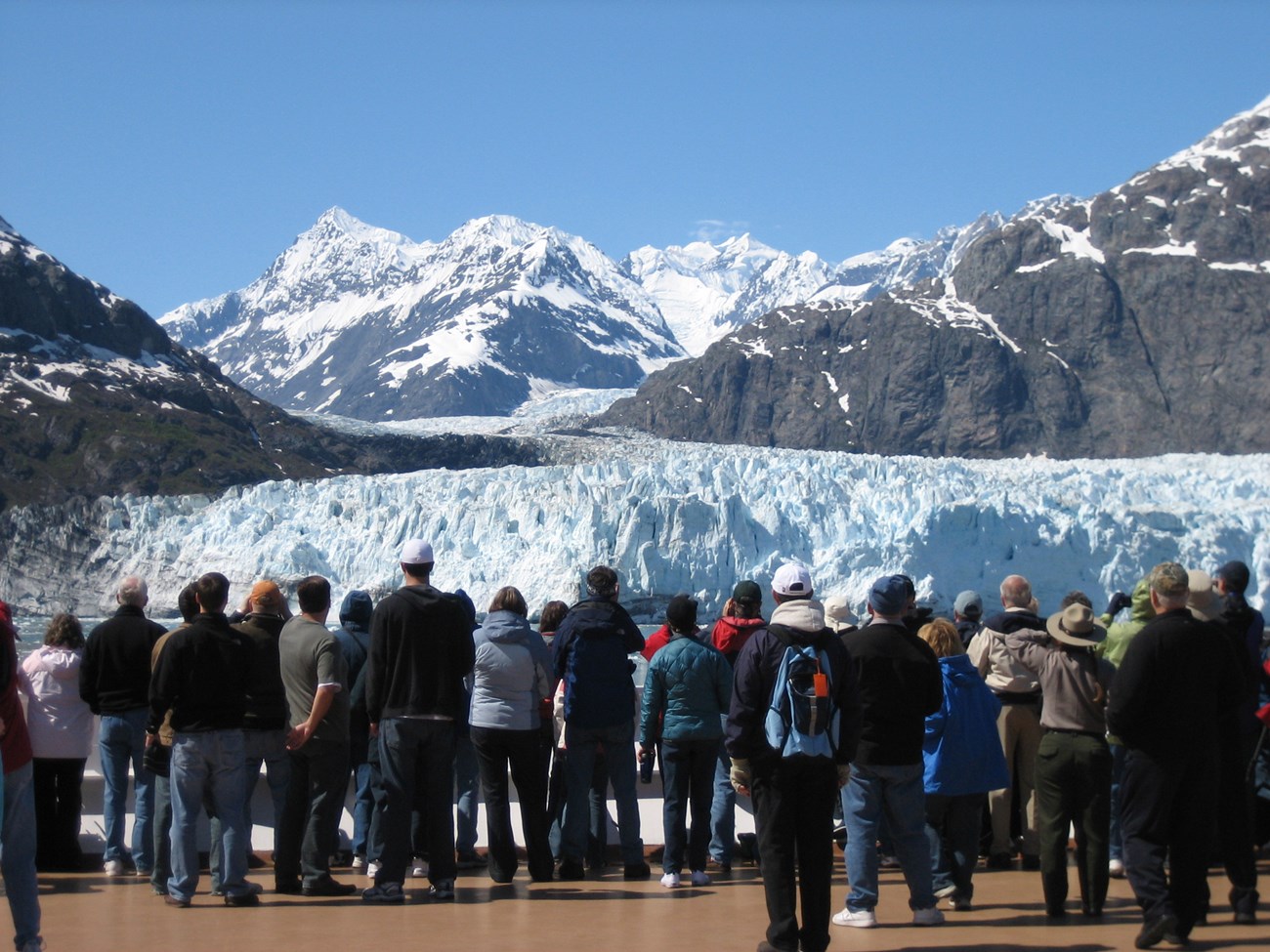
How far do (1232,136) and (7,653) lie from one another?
158 meters

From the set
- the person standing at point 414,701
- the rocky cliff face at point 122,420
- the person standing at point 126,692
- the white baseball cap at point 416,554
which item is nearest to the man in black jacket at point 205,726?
the person standing at point 414,701

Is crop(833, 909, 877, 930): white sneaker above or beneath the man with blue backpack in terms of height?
beneath

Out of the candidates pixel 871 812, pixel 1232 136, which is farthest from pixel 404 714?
pixel 1232 136

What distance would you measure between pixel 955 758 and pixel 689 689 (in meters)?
1.30

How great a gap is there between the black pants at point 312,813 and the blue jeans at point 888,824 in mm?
2425

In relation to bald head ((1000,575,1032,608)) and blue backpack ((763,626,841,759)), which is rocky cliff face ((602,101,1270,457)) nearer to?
bald head ((1000,575,1032,608))

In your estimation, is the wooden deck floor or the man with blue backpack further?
the wooden deck floor

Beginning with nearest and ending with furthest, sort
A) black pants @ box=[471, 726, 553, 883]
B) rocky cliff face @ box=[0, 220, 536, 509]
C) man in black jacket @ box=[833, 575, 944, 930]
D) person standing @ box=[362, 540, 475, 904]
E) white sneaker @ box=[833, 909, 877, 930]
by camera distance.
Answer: man in black jacket @ box=[833, 575, 944, 930], white sneaker @ box=[833, 909, 877, 930], person standing @ box=[362, 540, 475, 904], black pants @ box=[471, 726, 553, 883], rocky cliff face @ box=[0, 220, 536, 509]

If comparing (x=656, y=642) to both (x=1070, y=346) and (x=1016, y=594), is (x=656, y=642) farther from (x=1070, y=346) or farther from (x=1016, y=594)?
(x=1070, y=346)

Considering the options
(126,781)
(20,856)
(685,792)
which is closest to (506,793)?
(685,792)

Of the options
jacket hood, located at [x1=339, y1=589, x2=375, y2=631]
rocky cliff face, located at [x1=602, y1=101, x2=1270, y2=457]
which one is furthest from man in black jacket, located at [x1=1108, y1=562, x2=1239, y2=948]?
rocky cliff face, located at [x1=602, y1=101, x2=1270, y2=457]

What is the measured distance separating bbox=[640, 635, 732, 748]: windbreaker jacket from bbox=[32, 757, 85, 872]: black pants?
3.00 metres

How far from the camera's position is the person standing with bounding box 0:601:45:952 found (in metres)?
5.21

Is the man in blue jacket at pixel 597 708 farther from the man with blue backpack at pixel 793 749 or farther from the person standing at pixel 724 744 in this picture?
the man with blue backpack at pixel 793 749
